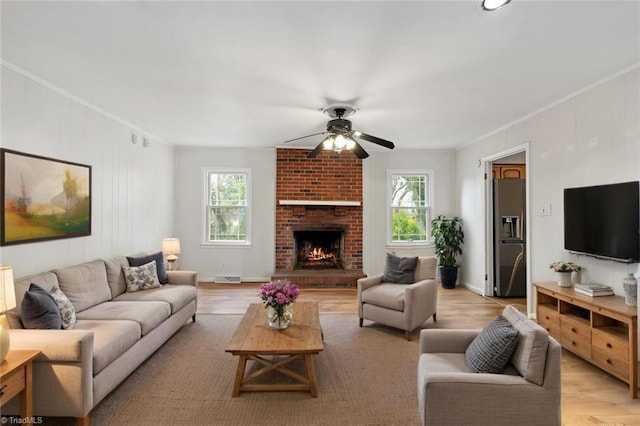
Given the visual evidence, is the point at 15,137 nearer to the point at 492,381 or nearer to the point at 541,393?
the point at 492,381

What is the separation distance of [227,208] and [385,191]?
3088 millimetres

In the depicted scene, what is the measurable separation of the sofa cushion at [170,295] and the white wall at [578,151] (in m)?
4.27

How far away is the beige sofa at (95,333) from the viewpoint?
6.77 ft

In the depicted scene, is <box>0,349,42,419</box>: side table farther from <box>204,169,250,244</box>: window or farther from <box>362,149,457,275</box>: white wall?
<box>362,149,457,275</box>: white wall

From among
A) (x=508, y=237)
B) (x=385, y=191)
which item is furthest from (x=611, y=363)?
(x=385, y=191)

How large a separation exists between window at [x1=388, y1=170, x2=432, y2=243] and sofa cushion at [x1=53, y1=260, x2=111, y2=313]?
4786mm

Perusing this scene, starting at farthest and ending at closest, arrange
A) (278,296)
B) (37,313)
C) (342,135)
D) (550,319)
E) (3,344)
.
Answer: (342,135) < (550,319) < (278,296) < (37,313) < (3,344)

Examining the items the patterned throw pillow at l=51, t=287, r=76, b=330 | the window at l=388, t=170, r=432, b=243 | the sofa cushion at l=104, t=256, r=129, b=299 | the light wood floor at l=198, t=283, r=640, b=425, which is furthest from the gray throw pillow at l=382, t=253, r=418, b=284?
the patterned throw pillow at l=51, t=287, r=76, b=330

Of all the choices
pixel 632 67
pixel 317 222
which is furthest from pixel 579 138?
pixel 317 222

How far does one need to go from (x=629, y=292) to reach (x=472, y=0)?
2.60m

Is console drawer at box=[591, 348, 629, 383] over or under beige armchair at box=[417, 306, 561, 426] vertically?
under

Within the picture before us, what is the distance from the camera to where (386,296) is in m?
3.84

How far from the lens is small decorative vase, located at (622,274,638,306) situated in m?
2.65

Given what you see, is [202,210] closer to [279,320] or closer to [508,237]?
[279,320]
